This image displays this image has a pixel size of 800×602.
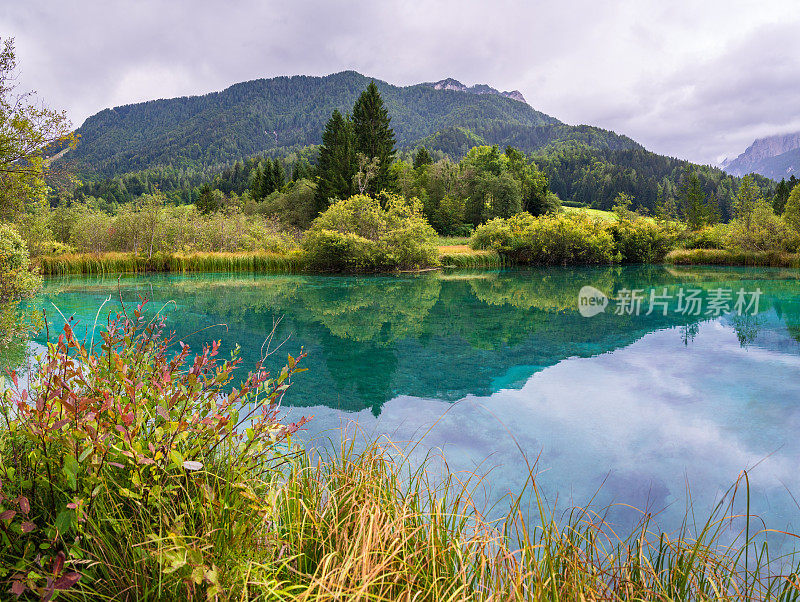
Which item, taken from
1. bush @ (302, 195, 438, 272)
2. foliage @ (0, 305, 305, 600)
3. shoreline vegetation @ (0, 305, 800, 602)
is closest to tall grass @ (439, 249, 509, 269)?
bush @ (302, 195, 438, 272)

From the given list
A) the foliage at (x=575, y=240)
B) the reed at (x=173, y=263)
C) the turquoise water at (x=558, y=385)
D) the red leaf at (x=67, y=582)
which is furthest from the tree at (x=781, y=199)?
the red leaf at (x=67, y=582)

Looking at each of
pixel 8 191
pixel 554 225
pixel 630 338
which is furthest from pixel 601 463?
pixel 554 225

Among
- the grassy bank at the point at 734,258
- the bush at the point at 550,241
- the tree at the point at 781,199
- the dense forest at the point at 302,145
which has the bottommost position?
the grassy bank at the point at 734,258

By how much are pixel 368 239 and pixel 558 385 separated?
60.5 ft

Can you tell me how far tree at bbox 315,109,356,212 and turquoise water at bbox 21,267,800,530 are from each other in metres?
21.5

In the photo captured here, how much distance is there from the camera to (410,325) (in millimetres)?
10219

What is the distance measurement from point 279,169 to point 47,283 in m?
35.3

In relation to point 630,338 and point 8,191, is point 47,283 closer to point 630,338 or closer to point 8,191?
point 8,191

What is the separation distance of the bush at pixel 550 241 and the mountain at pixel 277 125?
8170 cm

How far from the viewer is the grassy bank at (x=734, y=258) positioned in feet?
85.8

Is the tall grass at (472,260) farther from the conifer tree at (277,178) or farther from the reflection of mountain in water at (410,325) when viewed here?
the conifer tree at (277,178)

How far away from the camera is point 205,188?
5012cm

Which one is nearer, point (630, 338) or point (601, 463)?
point (601, 463)

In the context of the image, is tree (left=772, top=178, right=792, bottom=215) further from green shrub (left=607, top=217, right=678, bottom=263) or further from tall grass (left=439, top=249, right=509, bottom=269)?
tall grass (left=439, top=249, right=509, bottom=269)
